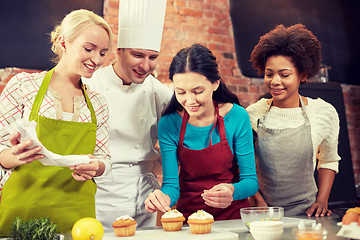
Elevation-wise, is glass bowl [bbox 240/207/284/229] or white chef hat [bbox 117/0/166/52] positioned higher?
white chef hat [bbox 117/0/166/52]

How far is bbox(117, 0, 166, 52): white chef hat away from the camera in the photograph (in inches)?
87.6

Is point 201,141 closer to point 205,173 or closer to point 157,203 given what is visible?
point 205,173

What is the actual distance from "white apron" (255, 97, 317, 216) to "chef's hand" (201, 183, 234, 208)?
21.5 inches

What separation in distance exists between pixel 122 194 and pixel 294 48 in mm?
1226

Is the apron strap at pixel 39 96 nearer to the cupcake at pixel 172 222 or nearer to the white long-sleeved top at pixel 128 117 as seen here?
the white long-sleeved top at pixel 128 117

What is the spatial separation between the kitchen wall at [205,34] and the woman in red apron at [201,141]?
2.43 metres

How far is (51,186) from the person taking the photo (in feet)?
5.40

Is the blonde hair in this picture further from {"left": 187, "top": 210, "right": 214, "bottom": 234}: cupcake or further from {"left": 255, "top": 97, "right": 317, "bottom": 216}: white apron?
{"left": 255, "top": 97, "right": 317, "bottom": 216}: white apron

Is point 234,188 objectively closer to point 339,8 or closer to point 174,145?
point 174,145

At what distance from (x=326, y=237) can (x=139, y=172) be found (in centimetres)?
115

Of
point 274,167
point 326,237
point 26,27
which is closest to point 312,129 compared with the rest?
point 274,167

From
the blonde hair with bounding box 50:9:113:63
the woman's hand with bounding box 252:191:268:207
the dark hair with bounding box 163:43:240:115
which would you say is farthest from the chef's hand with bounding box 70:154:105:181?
the woman's hand with bounding box 252:191:268:207

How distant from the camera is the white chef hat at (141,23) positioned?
222cm

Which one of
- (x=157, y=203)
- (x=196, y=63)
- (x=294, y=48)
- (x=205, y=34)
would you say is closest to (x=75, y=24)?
(x=196, y=63)
